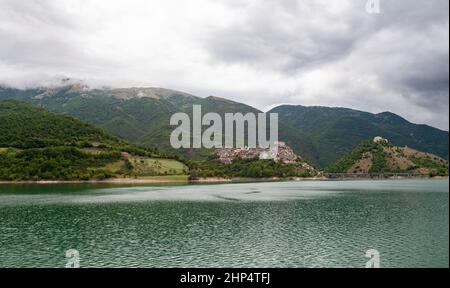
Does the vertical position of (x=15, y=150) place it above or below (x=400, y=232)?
above

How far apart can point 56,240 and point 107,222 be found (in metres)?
13.2

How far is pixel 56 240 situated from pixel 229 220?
2560 cm

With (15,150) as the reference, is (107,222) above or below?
below

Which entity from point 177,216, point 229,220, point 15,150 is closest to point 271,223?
point 229,220

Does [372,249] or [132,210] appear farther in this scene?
[132,210]

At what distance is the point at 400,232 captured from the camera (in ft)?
163

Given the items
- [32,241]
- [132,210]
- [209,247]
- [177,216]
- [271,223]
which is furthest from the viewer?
[132,210]
